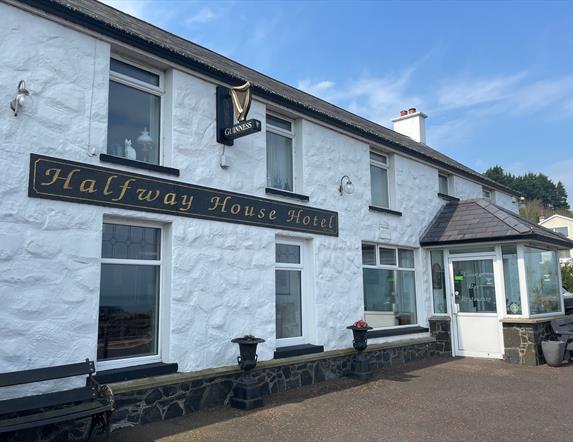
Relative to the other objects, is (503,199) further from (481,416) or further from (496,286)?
(481,416)

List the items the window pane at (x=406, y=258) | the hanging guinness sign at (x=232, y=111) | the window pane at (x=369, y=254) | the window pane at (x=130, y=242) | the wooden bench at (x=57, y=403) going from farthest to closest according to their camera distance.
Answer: the window pane at (x=406, y=258) → the window pane at (x=369, y=254) → the hanging guinness sign at (x=232, y=111) → the window pane at (x=130, y=242) → the wooden bench at (x=57, y=403)

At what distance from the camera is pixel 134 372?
6.04 meters

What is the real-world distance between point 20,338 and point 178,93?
392 centimetres

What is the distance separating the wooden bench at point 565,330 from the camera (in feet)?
35.2

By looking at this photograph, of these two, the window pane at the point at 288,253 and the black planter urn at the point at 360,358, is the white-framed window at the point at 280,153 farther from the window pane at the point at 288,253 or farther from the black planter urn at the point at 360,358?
the black planter urn at the point at 360,358

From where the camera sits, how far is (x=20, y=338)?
513 centimetres

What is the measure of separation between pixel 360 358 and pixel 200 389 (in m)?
3.56

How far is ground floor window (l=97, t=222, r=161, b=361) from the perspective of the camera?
617 centimetres

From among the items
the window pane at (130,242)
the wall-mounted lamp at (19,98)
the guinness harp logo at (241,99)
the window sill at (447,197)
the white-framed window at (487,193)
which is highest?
the white-framed window at (487,193)

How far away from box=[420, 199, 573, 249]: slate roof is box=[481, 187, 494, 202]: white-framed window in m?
3.40

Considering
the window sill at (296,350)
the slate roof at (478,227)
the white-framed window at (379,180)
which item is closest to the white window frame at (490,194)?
the slate roof at (478,227)

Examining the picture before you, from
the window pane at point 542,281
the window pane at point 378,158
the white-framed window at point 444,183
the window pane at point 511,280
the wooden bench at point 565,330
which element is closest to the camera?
the wooden bench at point 565,330

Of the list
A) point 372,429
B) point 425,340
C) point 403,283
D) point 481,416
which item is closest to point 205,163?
point 372,429

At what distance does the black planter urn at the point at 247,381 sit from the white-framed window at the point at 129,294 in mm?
1180
